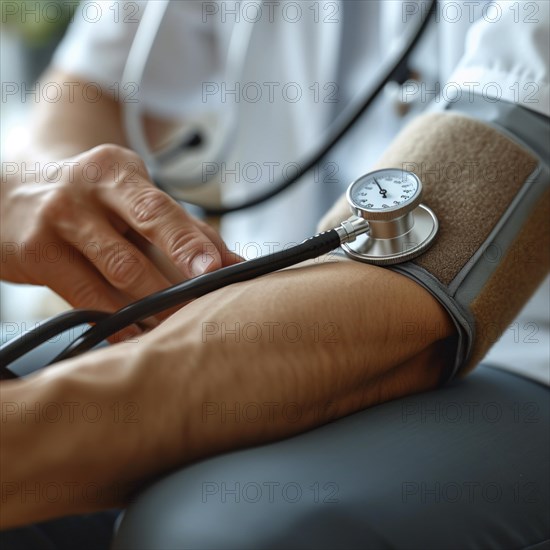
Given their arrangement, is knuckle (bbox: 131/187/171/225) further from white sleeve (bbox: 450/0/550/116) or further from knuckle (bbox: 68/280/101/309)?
white sleeve (bbox: 450/0/550/116)

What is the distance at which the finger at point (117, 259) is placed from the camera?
738 mm

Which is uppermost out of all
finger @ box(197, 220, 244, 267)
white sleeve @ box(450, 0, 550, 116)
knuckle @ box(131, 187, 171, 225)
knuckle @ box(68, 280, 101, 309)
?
white sleeve @ box(450, 0, 550, 116)

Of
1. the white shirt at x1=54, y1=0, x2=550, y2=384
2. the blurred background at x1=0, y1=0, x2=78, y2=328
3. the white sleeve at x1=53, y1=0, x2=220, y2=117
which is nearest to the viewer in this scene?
the white shirt at x1=54, y1=0, x2=550, y2=384

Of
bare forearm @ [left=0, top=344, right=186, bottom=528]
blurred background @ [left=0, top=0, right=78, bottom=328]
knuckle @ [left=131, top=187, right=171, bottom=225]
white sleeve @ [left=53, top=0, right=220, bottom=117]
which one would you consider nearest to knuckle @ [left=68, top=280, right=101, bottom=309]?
knuckle @ [left=131, top=187, right=171, bottom=225]

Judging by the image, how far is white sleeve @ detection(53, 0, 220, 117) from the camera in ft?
4.13

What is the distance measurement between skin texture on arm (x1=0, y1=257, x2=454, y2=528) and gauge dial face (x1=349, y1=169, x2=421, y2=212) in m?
0.05

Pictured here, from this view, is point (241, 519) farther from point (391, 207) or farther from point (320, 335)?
point (391, 207)

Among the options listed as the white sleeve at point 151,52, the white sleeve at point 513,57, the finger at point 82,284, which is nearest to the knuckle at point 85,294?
the finger at point 82,284

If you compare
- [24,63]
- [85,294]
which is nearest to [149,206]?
[85,294]

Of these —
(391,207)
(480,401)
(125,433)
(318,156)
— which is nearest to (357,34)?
(318,156)

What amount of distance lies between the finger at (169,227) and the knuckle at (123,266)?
0.03 metres

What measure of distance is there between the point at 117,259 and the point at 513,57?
42 centimetres

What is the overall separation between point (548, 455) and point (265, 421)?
23 cm

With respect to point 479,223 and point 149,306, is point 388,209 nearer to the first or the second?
point 479,223
